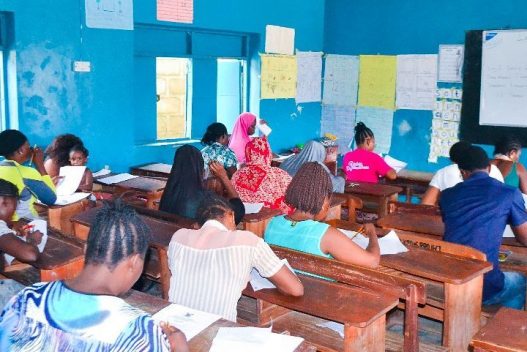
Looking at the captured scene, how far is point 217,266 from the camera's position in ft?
7.88

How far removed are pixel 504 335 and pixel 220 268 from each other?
3.32 ft

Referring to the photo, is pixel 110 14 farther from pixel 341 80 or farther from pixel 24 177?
pixel 341 80

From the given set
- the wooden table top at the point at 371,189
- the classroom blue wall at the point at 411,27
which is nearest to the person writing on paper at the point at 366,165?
the wooden table top at the point at 371,189

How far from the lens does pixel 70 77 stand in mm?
5227

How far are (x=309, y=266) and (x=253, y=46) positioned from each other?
15.2 ft

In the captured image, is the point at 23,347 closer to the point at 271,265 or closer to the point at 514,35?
the point at 271,265

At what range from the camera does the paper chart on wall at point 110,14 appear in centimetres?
524

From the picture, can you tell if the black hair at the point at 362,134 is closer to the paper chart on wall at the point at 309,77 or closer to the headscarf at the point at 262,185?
the headscarf at the point at 262,185

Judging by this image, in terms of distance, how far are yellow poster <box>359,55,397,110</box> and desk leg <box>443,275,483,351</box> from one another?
464 centimetres

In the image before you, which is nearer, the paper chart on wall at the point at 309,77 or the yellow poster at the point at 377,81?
the yellow poster at the point at 377,81

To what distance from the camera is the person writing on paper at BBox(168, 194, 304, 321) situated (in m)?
2.39

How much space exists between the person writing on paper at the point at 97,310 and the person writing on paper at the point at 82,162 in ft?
10.5

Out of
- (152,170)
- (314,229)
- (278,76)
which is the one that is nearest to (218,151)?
(152,170)

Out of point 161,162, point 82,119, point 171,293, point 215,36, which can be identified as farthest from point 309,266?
point 215,36
